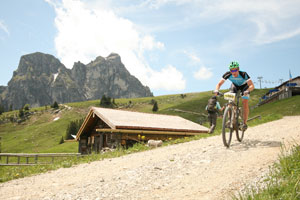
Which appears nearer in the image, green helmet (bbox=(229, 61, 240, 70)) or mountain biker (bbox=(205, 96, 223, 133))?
green helmet (bbox=(229, 61, 240, 70))

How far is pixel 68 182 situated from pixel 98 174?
0.84 metres

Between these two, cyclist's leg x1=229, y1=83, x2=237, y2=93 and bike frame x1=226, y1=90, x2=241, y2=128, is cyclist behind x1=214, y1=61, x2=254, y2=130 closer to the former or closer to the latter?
cyclist's leg x1=229, y1=83, x2=237, y2=93

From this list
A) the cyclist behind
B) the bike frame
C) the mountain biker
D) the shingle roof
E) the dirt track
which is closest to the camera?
the dirt track

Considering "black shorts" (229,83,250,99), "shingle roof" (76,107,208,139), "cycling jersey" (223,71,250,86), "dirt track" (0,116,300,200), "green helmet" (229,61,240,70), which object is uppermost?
"green helmet" (229,61,240,70)

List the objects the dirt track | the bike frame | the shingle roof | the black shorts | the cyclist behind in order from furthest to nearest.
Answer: the shingle roof → the black shorts → the cyclist behind → the bike frame → the dirt track

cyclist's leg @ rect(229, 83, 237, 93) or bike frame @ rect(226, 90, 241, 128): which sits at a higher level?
cyclist's leg @ rect(229, 83, 237, 93)

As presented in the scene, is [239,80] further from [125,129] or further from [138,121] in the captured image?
[138,121]

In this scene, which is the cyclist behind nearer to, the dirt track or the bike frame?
the bike frame

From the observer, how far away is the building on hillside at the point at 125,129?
17628mm

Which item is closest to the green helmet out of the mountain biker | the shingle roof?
the mountain biker

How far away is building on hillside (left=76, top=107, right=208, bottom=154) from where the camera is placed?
17.6 meters

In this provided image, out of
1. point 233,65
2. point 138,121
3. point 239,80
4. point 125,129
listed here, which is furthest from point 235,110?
point 138,121

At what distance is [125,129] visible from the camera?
17.4 metres

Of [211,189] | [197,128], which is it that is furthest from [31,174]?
[197,128]
